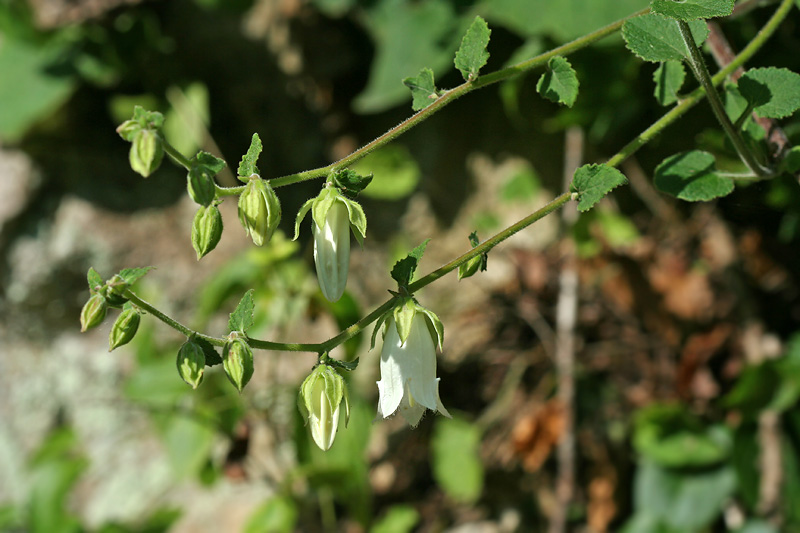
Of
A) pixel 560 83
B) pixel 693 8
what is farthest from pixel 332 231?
pixel 693 8

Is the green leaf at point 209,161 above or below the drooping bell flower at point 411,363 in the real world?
above

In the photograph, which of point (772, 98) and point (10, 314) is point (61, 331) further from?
point (772, 98)

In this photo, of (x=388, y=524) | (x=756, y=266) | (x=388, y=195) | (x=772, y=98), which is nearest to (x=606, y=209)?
(x=756, y=266)

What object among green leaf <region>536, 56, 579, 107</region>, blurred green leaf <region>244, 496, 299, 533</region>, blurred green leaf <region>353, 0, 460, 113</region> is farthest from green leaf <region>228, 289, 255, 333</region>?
blurred green leaf <region>244, 496, 299, 533</region>

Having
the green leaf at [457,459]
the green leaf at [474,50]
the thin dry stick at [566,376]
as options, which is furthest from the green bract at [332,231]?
the green leaf at [457,459]

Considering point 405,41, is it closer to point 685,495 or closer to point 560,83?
point 560,83

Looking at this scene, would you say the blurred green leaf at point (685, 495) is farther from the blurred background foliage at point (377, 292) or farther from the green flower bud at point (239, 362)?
the green flower bud at point (239, 362)

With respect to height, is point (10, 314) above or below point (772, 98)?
above
